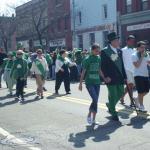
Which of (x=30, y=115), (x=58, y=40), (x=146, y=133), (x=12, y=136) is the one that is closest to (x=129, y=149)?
(x=146, y=133)

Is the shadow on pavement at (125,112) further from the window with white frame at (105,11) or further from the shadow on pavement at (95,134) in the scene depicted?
the window with white frame at (105,11)

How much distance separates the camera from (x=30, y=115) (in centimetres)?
1133

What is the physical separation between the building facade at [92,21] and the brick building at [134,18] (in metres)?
0.93

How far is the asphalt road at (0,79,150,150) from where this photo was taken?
781 cm

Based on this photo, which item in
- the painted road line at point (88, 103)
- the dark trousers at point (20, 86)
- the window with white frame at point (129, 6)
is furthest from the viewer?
the window with white frame at point (129, 6)

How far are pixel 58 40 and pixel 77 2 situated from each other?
611cm

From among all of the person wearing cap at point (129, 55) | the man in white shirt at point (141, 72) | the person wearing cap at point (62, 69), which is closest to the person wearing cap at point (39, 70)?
the person wearing cap at point (62, 69)

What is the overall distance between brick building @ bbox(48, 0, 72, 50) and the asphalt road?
106 ft

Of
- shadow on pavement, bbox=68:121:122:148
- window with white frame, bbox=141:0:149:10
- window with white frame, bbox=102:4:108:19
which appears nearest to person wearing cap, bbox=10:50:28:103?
shadow on pavement, bbox=68:121:122:148

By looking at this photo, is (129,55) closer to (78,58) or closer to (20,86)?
(20,86)

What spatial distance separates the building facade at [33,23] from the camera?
50.0m

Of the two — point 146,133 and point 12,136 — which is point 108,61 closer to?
point 146,133

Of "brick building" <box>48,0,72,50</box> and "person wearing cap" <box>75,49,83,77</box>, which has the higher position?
"brick building" <box>48,0,72,50</box>

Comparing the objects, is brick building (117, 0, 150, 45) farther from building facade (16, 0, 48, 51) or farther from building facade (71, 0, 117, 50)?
building facade (16, 0, 48, 51)
